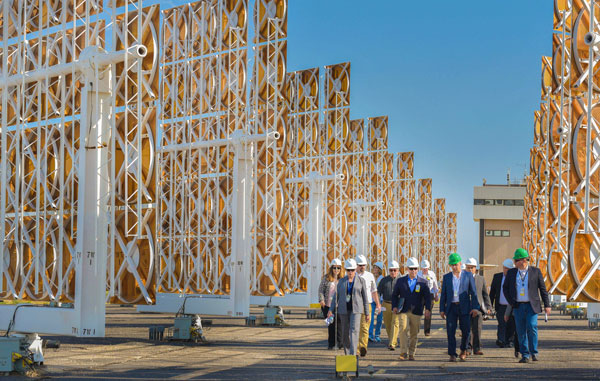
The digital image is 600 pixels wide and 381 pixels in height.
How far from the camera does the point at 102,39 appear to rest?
74.6 ft

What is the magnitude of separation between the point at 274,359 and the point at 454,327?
147 inches

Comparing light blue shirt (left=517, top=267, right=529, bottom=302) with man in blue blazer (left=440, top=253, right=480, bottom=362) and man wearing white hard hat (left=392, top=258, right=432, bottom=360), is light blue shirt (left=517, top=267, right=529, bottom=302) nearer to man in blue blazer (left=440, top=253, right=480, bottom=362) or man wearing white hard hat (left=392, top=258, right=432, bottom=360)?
man in blue blazer (left=440, top=253, right=480, bottom=362)

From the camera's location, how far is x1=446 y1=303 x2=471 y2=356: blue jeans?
17.5 metres

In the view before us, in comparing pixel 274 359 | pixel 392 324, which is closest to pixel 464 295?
pixel 392 324

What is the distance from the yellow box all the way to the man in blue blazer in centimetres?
397

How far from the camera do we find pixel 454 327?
17578 mm

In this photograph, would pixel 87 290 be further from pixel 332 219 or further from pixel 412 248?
pixel 412 248

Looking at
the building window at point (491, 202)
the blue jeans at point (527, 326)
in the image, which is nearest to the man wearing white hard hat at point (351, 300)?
the blue jeans at point (527, 326)

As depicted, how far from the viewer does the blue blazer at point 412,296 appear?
61.6ft

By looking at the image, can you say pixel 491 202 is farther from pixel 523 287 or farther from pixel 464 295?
pixel 464 295

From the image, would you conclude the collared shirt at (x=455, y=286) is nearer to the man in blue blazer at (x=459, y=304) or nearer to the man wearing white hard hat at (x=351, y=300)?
the man in blue blazer at (x=459, y=304)

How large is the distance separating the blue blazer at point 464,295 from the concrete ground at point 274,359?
1.12m

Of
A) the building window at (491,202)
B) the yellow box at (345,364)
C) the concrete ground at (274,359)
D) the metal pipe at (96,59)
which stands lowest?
the concrete ground at (274,359)

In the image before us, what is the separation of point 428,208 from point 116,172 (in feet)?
205
